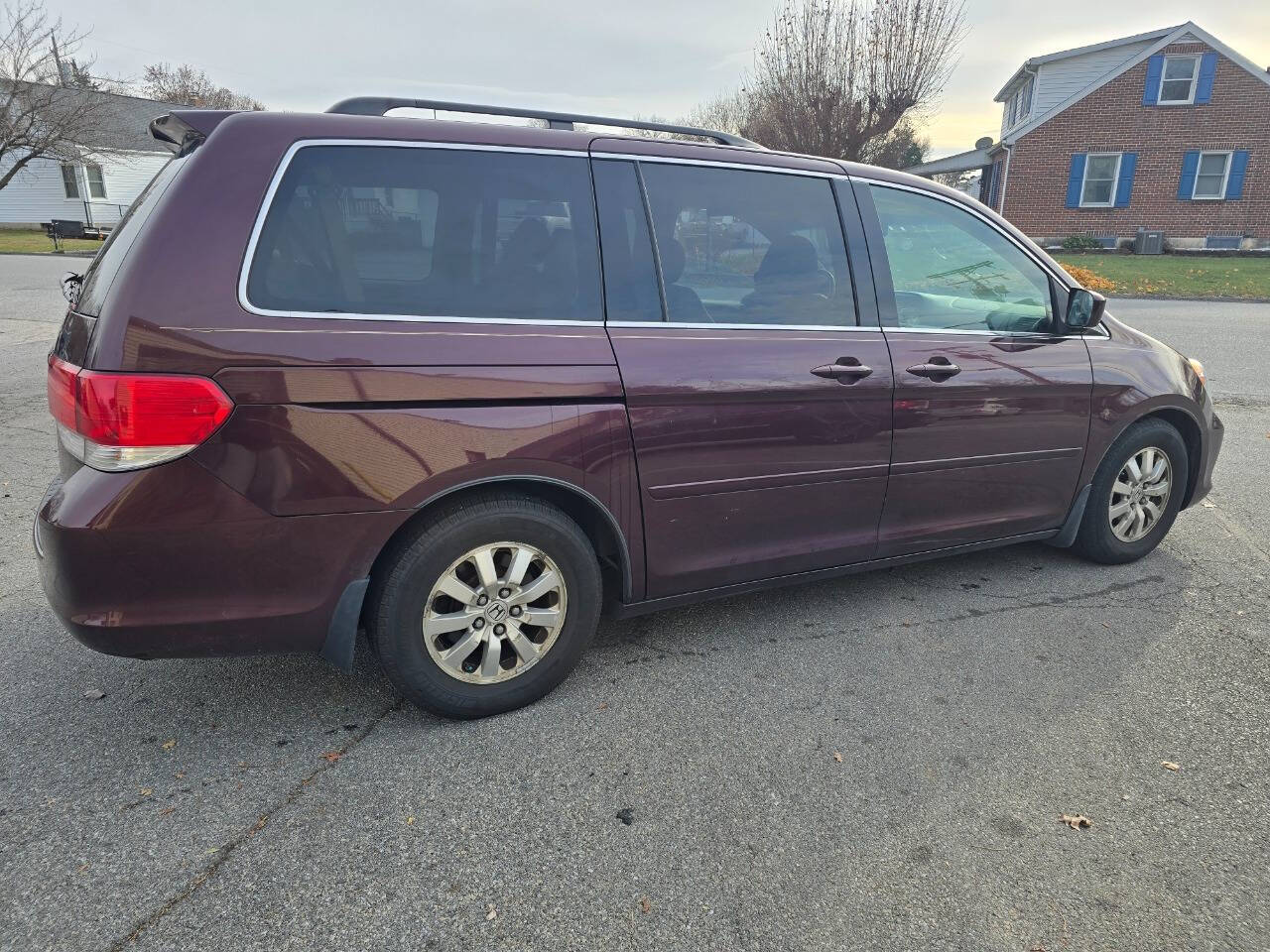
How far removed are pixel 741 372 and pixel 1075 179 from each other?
102 ft

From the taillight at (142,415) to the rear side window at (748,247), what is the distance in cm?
153

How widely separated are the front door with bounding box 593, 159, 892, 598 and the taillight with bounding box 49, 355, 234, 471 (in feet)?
4.16

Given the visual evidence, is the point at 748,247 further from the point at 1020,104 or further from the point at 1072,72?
the point at 1020,104

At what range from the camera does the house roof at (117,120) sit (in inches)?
1226

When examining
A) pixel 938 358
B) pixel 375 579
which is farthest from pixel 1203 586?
pixel 375 579

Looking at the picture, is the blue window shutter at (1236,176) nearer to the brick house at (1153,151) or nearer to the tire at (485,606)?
the brick house at (1153,151)

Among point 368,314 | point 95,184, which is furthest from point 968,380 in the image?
point 95,184

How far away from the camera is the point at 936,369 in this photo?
3.48 metres

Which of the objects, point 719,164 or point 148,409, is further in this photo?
point 719,164

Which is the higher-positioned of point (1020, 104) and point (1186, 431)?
point (1020, 104)

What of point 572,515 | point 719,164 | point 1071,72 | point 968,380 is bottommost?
point 572,515

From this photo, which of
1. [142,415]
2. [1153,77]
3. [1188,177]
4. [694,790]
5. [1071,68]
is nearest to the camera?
[142,415]

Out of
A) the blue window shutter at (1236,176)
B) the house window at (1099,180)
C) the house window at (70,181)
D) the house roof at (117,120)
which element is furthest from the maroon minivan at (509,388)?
the house window at (70,181)

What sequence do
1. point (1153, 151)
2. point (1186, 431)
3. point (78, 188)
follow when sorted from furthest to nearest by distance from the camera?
point (78, 188) → point (1153, 151) → point (1186, 431)
